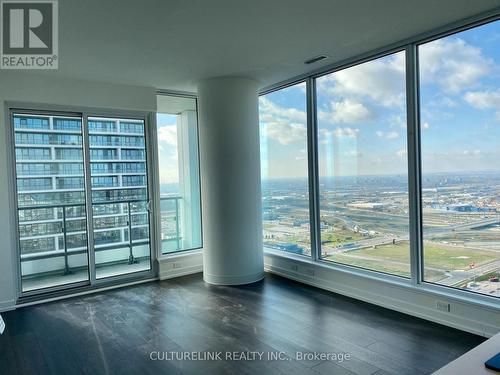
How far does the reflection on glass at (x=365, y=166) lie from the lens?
12.4 ft

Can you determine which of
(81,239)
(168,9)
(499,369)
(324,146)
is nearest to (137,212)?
(81,239)

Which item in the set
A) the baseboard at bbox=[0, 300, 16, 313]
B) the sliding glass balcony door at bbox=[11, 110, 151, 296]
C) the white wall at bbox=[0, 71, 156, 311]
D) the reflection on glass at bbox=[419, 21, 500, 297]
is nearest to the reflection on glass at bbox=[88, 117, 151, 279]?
the sliding glass balcony door at bbox=[11, 110, 151, 296]

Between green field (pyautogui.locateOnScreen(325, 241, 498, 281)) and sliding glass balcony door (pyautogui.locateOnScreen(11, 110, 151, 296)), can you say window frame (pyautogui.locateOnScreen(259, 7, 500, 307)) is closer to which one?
green field (pyautogui.locateOnScreen(325, 241, 498, 281))

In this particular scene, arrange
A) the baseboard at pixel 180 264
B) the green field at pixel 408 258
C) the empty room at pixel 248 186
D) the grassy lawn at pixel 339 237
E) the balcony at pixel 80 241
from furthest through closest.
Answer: the baseboard at pixel 180 264 < the balcony at pixel 80 241 < the grassy lawn at pixel 339 237 < the green field at pixel 408 258 < the empty room at pixel 248 186

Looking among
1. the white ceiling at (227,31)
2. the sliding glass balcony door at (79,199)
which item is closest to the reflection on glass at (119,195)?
the sliding glass balcony door at (79,199)

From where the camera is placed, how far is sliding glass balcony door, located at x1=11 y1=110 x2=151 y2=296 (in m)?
4.41

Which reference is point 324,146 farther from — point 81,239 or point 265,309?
point 81,239

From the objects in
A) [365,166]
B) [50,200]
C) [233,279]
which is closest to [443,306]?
[365,166]

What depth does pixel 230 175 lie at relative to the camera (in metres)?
4.70

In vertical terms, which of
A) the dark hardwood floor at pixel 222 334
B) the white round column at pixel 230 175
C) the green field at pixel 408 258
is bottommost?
the dark hardwood floor at pixel 222 334

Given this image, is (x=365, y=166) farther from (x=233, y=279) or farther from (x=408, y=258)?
(x=233, y=279)

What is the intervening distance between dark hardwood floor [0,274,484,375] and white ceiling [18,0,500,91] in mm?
2736

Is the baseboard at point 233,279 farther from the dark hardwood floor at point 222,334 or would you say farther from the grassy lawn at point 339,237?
the grassy lawn at point 339,237

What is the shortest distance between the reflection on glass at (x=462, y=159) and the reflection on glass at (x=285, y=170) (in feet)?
5.50
